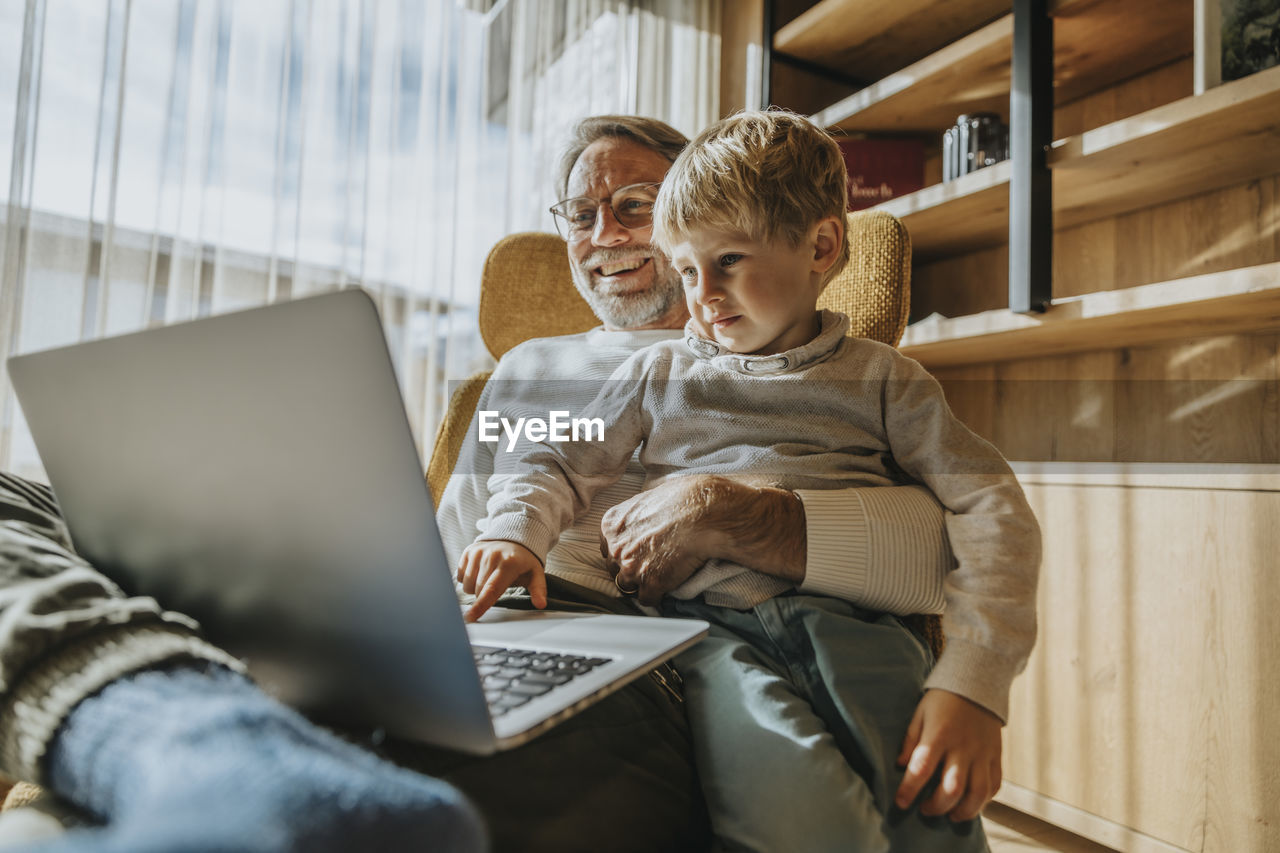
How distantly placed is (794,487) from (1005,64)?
5.21ft

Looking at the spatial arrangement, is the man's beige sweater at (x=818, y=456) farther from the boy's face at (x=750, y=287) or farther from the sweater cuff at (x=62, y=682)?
the sweater cuff at (x=62, y=682)

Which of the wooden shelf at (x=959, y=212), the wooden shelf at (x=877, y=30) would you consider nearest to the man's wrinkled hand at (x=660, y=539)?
the wooden shelf at (x=959, y=212)

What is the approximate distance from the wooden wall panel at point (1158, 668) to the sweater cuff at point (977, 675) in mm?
Result: 835

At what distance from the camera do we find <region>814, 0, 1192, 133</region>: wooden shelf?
1.67 metres

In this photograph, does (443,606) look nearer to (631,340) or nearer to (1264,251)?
(631,340)

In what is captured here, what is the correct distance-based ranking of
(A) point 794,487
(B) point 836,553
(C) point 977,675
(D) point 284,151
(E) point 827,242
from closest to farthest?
1. (C) point 977,675
2. (B) point 836,553
3. (A) point 794,487
4. (E) point 827,242
5. (D) point 284,151

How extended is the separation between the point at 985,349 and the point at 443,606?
1.83 meters

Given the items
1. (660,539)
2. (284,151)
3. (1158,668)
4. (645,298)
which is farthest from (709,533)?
(284,151)

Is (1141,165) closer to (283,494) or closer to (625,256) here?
(625,256)

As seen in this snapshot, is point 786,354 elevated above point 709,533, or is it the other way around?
point 786,354

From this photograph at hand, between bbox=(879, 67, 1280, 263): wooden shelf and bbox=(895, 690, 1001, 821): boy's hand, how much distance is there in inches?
53.6

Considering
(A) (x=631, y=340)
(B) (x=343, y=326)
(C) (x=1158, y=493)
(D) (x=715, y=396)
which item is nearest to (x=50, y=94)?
(A) (x=631, y=340)

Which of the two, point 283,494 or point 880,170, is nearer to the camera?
point 283,494

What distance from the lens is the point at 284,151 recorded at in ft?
6.32
